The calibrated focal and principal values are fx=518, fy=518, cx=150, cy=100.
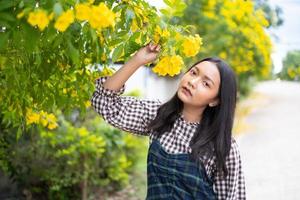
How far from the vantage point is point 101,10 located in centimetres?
112

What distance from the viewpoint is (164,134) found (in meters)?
1.96

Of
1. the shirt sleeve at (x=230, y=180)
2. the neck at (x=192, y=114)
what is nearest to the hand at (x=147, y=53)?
the neck at (x=192, y=114)

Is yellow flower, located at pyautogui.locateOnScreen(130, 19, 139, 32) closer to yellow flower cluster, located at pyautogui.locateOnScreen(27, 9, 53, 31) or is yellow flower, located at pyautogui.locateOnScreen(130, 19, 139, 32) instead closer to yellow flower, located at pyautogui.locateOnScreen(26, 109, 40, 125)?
yellow flower cluster, located at pyautogui.locateOnScreen(27, 9, 53, 31)

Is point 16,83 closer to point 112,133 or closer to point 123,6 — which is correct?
point 123,6

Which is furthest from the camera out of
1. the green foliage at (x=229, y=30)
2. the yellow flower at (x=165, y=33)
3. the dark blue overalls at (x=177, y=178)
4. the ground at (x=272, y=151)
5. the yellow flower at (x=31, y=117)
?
the green foliage at (x=229, y=30)

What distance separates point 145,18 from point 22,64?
571mm

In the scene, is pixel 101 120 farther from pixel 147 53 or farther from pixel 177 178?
pixel 147 53

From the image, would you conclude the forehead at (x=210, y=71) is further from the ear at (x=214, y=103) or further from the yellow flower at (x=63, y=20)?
the yellow flower at (x=63, y=20)

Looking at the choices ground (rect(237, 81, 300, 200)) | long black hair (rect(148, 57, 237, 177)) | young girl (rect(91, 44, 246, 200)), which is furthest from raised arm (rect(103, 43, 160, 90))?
ground (rect(237, 81, 300, 200))

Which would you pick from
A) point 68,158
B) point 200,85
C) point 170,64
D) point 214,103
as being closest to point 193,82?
point 200,85

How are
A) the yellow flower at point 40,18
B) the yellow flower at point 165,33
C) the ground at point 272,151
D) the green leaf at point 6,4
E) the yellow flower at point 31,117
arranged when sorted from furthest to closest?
the ground at point 272,151
the yellow flower at point 31,117
the yellow flower at point 165,33
the green leaf at point 6,4
the yellow flower at point 40,18

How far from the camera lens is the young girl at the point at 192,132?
6.13 feet

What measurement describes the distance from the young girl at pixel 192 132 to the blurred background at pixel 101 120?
0.13 m

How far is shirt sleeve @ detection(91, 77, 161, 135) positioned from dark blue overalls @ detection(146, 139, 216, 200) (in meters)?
0.16
